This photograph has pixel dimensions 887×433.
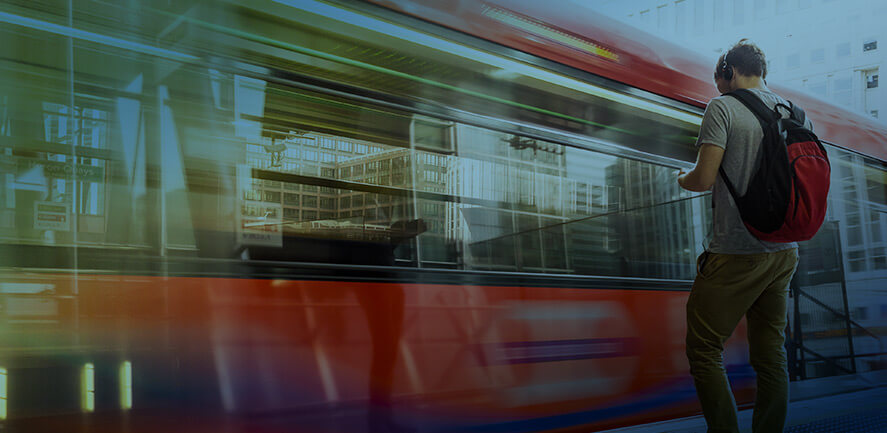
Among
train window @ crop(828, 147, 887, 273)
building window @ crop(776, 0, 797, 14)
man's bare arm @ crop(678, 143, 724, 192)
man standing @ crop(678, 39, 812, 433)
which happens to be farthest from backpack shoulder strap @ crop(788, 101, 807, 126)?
building window @ crop(776, 0, 797, 14)

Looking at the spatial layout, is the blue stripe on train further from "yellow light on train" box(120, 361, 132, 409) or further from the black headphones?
the black headphones

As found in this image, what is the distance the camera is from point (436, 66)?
281cm

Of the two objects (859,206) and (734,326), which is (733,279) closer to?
(734,326)

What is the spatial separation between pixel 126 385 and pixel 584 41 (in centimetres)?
271

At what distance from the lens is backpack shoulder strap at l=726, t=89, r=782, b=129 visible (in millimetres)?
2473

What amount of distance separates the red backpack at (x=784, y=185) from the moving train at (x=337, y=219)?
1.05 meters

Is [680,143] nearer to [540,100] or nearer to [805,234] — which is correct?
[540,100]

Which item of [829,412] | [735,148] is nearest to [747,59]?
[735,148]

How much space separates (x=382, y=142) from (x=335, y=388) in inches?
38.0

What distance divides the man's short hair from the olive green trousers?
728mm

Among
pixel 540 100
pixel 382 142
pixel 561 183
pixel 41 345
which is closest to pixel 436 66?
pixel 382 142

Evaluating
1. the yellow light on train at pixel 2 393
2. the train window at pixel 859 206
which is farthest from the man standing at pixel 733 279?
the train window at pixel 859 206

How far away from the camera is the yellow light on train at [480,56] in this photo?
2488mm

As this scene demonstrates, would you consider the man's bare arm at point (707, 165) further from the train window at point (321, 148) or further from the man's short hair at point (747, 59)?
the train window at point (321, 148)
